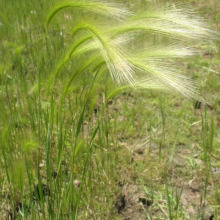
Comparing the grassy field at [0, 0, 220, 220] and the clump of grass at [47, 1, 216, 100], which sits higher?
the clump of grass at [47, 1, 216, 100]

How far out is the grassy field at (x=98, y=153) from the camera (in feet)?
3.89

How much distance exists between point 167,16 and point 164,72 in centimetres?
24

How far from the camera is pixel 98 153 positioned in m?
1.76

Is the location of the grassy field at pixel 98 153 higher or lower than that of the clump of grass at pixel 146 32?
lower

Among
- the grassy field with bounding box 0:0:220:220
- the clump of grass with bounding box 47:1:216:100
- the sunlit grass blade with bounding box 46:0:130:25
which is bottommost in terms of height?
the grassy field with bounding box 0:0:220:220

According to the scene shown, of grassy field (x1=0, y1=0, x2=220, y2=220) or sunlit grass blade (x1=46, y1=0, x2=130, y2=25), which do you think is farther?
grassy field (x1=0, y1=0, x2=220, y2=220)

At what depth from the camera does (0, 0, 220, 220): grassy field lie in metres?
1.19

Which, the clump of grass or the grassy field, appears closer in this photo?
the clump of grass

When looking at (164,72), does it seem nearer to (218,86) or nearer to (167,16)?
(167,16)

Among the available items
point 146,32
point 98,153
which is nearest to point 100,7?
point 146,32

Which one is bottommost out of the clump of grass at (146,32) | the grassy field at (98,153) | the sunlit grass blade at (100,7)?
the grassy field at (98,153)

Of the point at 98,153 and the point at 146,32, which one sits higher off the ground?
the point at 146,32

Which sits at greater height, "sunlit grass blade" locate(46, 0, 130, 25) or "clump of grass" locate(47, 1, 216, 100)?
"sunlit grass blade" locate(46, 0, 130, 25)

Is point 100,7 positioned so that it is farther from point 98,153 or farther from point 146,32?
point 98,153
